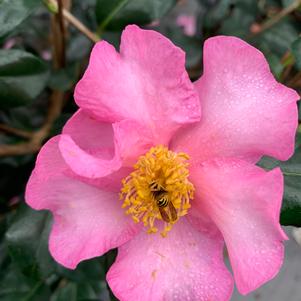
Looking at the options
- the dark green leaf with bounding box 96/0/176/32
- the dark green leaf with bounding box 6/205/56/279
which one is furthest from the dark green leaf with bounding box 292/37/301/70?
the dark green leaf with bounding box 6/205/56/279

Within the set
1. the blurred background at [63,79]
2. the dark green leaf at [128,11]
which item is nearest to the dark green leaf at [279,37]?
the blurred background at [63,79]

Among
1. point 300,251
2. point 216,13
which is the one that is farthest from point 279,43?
point 300,251

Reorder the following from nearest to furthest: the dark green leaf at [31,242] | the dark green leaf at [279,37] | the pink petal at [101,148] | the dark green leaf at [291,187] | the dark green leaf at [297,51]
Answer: the pink petal at [101,148], the dark green leaf at [291,187], the dark green leaf at [297,51], the dark green leaf at [31,242], the dark green leaf at [279,37]

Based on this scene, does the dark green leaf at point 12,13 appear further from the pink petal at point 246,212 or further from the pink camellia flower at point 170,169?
the pink petal at point 246,212

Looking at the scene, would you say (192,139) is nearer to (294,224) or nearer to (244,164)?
(244,164)

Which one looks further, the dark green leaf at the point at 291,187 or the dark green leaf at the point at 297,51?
the dark green leaf at the point at 297,51

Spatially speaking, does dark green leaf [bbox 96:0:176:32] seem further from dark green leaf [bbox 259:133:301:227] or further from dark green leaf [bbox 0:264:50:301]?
dark green leaf [bbox 0:264:50:301]
